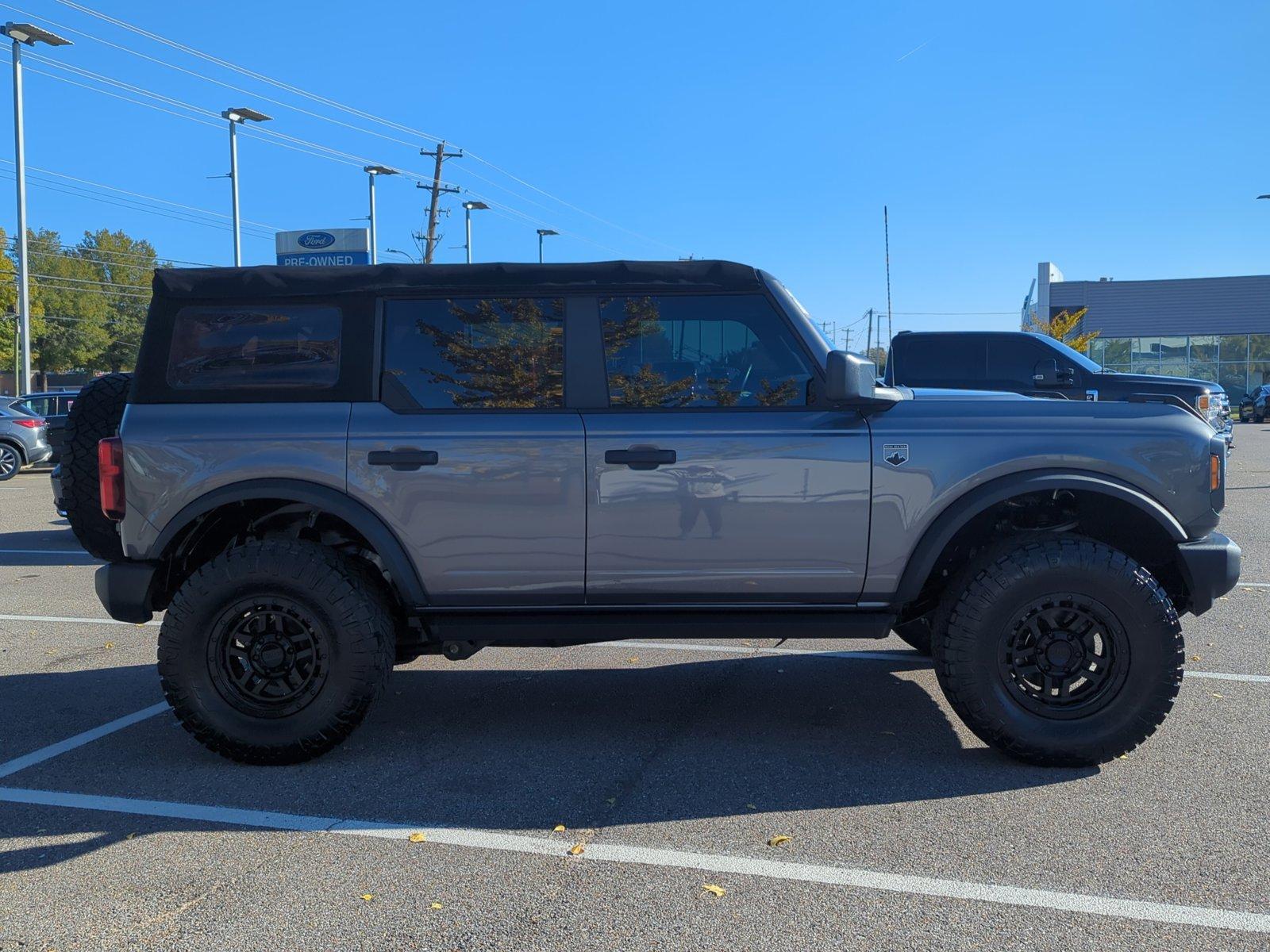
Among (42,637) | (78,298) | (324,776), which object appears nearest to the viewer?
(324,776)

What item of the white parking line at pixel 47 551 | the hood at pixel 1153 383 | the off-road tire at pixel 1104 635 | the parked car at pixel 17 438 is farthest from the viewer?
the parked car at pixel 17 438

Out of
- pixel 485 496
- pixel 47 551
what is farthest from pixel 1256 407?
pixel 485 496

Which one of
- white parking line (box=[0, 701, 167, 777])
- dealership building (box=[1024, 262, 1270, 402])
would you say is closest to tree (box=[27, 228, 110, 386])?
dealership building (box=[1024, 262, 1270, 402])

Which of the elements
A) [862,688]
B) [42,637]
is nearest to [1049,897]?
[862,688]

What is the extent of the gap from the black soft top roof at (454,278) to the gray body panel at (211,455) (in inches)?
21.1

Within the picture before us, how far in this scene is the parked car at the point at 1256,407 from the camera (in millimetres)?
38531

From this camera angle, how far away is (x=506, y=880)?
3395 millimetres

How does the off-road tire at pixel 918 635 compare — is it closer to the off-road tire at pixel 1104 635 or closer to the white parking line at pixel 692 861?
the off-road tire at pixel 1104 635

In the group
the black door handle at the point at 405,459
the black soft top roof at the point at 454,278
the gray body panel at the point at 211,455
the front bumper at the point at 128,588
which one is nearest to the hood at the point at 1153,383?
the black soft top roof at the point at 454,278

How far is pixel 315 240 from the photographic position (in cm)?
2406

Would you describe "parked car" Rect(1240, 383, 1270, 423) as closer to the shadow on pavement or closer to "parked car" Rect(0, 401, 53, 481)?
"parked car" Rect(0, 401, 53, 481)

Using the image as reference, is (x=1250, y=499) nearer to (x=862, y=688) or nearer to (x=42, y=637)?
(x=862, y=688)

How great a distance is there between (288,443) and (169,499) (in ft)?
1.77

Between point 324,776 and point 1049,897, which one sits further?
point 324,776
